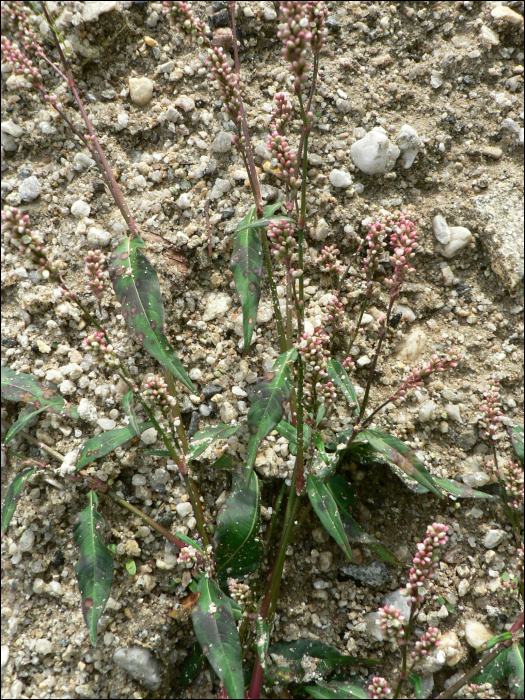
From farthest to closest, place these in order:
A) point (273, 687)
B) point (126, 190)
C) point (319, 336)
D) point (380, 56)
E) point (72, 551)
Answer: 1. point (380, 56)
2. point (126, 190)
3. point (72, 551)
4. point (273, 687)
5. point (319, 336)

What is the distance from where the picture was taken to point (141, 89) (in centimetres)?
Answer: 306

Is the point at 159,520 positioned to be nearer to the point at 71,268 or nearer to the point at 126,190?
the point at 71,268

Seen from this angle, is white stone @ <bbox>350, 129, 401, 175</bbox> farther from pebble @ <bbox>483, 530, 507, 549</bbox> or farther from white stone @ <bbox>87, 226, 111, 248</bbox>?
pebble @ <bbox>483, 530, 507, 549</bbox>

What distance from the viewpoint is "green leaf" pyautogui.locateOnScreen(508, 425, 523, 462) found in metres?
2.67

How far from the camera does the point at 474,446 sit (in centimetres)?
274

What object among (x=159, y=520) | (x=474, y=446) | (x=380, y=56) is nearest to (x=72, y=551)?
(x=159, y=520)

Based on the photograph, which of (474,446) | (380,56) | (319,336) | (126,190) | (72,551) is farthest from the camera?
(380,56)

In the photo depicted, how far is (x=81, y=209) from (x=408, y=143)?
79.6 inches

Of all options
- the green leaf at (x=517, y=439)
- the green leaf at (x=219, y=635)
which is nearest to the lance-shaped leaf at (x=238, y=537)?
the green leaf at (x=219, y=635)

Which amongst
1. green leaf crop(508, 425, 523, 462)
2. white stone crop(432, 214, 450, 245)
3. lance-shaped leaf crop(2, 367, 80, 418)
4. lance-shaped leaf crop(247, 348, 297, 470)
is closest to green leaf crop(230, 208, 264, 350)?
lance-shaped leaf crop(247, 348, 297, 470)

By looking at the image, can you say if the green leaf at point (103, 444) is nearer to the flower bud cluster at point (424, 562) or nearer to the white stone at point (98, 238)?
the white stone at point (98, 238)

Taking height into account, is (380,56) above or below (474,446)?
above

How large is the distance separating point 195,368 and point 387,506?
131cm

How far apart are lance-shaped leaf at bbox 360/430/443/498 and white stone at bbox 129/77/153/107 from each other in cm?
246
